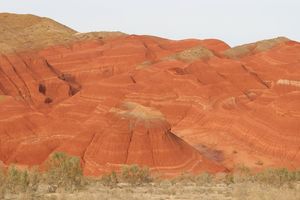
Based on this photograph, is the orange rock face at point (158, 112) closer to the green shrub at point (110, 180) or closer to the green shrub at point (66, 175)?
the green shrub at point (110, 180)

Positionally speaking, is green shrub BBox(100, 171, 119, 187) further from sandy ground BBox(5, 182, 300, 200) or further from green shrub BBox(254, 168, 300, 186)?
green shrub BBox(254, 168, 300, 186)

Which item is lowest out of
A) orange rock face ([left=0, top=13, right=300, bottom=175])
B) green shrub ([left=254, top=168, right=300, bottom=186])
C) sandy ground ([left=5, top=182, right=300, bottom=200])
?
orange rock face ([left=0, top=13, right=300, bottom=175])

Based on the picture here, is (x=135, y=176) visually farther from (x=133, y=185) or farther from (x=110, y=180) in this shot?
(x=110, y=180)

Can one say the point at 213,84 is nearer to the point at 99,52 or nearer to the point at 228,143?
the point at 228,143

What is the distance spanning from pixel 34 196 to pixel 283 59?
7972 cm

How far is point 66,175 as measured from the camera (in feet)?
143

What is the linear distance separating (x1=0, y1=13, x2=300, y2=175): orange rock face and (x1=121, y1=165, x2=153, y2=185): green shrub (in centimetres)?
638

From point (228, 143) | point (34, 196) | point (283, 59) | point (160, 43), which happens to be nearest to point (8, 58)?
point (160, 43)

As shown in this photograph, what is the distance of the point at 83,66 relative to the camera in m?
127

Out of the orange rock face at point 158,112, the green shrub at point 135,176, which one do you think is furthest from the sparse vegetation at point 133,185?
the orange rock face at point 158,112

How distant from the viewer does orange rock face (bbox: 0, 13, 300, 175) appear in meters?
60.2

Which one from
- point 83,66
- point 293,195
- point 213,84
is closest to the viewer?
point 293,195

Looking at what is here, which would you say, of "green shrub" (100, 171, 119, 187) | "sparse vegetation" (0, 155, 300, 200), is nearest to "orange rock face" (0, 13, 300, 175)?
"sparse vegetation" (0, 155, 300, 200)

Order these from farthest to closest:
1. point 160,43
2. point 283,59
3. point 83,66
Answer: point 160,43, point 83,66, point 283,59
